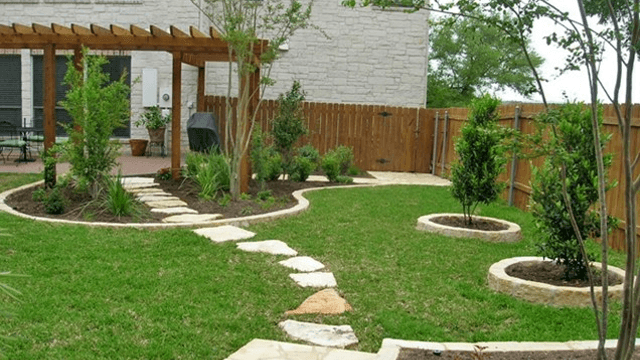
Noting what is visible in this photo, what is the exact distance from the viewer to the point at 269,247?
20.1ft

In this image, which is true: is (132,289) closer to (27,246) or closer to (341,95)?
Answer: (27,246)

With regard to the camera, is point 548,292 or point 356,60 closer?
point 548,292

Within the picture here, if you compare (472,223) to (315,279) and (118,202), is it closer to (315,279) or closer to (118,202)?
(315,279)

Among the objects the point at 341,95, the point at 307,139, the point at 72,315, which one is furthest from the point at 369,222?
the point at 341,95

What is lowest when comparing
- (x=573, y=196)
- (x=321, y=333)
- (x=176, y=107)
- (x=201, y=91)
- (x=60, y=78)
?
(x=321, y=333)

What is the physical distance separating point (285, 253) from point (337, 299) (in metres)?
1.47

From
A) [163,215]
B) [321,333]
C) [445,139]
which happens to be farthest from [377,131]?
[321,333]

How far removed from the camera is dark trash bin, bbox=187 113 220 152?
10555 mm

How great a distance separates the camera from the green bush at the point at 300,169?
11453 millimetres

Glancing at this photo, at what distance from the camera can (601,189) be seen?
2414 millimetres

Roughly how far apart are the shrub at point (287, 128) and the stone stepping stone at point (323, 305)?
6.56m

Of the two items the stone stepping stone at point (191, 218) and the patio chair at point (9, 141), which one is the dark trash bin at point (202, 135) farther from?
the patio chair at point (9, 141)

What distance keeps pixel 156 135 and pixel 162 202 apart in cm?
728

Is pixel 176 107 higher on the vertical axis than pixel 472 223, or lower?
higher
